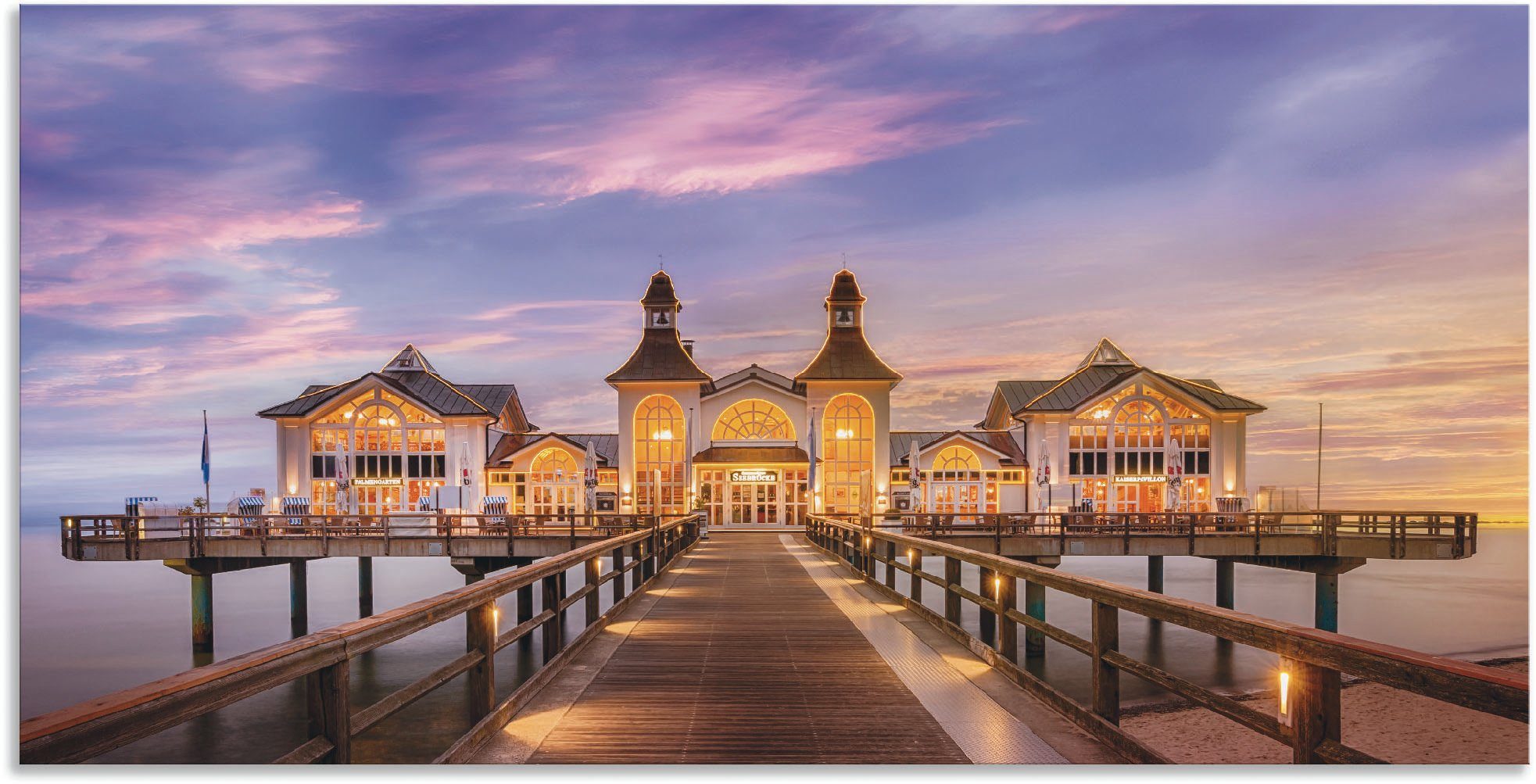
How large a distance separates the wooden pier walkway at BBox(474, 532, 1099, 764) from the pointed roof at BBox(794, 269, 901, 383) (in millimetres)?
27726

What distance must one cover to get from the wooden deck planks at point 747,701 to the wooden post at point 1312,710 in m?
1.80

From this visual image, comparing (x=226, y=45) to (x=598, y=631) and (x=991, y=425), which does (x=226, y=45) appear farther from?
(x=991, y=425)

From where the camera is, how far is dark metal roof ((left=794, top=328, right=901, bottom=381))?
3769cm

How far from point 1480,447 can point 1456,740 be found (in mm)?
9135

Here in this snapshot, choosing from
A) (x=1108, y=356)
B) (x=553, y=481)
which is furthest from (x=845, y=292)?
(x=553, y=481)

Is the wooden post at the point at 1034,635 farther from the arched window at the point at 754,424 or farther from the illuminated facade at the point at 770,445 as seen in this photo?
the arched window at the point at 754,424

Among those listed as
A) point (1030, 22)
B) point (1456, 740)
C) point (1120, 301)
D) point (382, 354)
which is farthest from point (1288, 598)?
point (382, 354)

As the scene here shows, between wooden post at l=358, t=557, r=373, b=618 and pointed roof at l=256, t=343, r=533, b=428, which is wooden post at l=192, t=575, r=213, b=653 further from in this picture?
pointed roof at l=256, t=343, r=533, b=428

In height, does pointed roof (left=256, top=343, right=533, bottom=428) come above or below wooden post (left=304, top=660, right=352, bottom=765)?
above

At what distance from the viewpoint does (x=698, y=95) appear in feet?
33.0

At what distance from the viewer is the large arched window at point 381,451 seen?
37125mm

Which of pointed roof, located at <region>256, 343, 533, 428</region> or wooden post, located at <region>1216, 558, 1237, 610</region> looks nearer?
wooden post, located at <region>1216, 558, 1237, 610</region>

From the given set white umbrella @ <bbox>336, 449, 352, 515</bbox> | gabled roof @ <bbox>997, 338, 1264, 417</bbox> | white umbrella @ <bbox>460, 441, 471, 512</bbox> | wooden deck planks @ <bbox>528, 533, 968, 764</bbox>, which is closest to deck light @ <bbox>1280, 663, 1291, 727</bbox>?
wooden deck planks @ <bbox>528, 533, 968, 764</bbox>

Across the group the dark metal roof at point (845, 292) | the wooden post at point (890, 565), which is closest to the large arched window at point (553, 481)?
the dark metal roof at point (845, 292)
